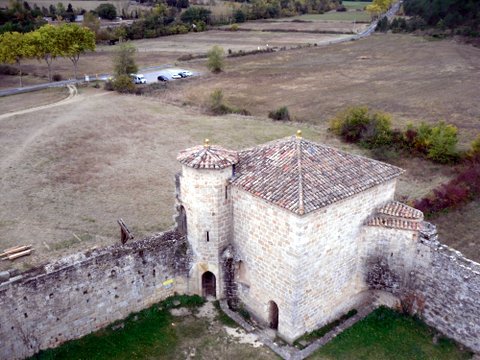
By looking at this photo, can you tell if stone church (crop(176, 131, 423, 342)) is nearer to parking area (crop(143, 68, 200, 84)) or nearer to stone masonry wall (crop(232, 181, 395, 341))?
stone masonry wall (crop(232, 181, 395, 341))

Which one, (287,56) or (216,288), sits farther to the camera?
(287,56)

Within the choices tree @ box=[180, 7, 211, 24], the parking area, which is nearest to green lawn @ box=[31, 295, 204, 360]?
the parking area

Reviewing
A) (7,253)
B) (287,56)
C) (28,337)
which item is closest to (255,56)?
(287,56)

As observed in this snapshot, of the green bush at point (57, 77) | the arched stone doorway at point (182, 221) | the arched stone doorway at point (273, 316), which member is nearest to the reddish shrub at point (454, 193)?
the arched stone doorway at point (273, 316)

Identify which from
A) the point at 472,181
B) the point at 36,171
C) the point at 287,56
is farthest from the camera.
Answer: the point at 287,56

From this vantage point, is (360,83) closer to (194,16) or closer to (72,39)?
(72,39)

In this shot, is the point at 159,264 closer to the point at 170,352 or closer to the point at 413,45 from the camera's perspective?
the point at 170,352

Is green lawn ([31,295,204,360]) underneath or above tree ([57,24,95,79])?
underneath
